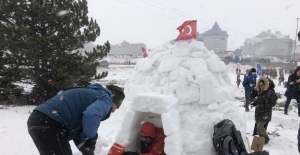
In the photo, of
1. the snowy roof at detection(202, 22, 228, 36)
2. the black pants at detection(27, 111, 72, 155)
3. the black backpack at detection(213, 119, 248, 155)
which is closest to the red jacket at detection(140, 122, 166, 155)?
the black backpack at detection(213, 119, 248, 155)

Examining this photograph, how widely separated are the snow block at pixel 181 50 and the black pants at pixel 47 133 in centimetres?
217

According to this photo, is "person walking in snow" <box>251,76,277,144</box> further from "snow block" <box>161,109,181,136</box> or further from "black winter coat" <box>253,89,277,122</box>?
"snow block" <box>161,109,181,136</box>

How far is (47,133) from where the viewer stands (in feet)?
6.49

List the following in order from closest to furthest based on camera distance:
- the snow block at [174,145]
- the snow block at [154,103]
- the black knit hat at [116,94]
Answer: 1. the black knit hat at [116,94]
2. the snow block at [174,145]
3. the snow block at [154,103]

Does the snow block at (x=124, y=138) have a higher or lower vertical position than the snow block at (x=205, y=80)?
lower

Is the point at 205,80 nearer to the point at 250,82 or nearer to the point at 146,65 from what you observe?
the point at 146,65

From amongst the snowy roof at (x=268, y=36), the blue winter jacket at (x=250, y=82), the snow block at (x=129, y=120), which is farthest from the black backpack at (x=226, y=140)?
the snowy roof at (x=268, y=36)

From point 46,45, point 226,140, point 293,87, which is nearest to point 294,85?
point 293,87

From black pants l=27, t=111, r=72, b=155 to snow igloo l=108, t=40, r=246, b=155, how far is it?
51.9 inches

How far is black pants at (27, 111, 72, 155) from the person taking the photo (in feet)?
6.47

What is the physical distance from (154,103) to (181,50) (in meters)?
1.06

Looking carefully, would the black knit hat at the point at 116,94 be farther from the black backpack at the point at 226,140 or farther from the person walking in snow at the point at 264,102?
the person walking in snow at the point at 264,102

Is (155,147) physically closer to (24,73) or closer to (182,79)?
(182,79)

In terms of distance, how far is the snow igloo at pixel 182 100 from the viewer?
3.06 metres
